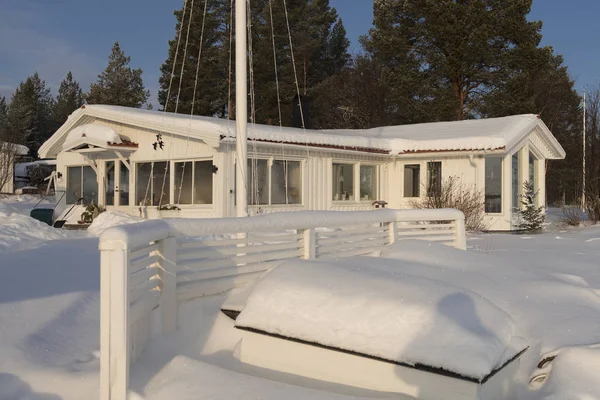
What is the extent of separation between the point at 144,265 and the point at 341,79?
126ft

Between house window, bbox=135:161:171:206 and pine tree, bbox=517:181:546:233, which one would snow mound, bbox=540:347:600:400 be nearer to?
house window, bbox=135:161:171:206

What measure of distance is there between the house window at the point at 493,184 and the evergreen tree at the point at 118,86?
32.5 m

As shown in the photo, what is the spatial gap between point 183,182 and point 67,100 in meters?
49.6

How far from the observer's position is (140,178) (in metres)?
16.9

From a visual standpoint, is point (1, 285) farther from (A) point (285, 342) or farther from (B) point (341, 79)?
(B) point (341, 79)

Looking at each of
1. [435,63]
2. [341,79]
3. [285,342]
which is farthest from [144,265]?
[341,79]

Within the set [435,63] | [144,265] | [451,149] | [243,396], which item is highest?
[435,63]

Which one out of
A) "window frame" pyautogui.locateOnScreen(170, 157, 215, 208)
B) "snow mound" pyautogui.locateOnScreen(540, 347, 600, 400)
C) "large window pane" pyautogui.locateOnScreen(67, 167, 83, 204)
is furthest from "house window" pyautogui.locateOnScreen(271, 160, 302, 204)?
"snow mound" pyautogui.locateOnScreen(540, 347, 600, 400)

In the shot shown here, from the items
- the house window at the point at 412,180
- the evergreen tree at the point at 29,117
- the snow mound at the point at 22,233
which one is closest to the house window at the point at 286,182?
the house window at the point at 412,180

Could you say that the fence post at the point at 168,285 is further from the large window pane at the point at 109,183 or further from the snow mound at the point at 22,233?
the large window pane at the point at 109,183

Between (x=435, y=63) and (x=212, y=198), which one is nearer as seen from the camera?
(x=212, y=198)

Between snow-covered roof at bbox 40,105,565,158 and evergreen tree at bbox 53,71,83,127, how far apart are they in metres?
41.9

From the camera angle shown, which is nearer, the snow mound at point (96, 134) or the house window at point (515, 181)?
the snow mound at point (96, 134)

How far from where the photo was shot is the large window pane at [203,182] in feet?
49.2
